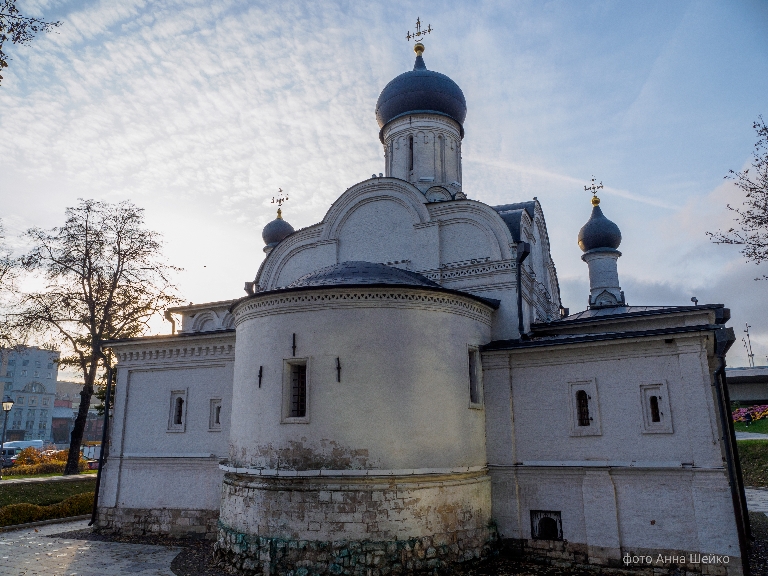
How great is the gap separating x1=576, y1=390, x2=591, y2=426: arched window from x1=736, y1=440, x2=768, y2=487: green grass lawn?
12914mm

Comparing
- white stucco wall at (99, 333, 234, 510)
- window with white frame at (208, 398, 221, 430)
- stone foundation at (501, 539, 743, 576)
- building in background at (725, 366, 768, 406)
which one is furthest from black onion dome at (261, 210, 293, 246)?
building in background at (725, 366, 768, 406)

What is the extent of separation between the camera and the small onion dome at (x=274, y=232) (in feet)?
71.2

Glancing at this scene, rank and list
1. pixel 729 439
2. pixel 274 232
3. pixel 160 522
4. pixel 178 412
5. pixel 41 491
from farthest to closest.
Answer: pixel 274 232
pixel 41 491
pixel 178 412
pixel 160 522
pixel 729 439

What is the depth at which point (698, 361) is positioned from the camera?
28.7ft

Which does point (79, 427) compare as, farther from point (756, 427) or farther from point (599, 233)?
point (756, 427)

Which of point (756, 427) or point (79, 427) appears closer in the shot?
point (79, 427)

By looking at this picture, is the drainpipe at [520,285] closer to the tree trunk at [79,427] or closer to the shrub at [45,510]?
the shrub at [45,510]

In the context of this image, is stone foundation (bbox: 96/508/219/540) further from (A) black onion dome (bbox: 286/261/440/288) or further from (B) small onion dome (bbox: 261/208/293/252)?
(B) small onion dome (bbox: 261/208/293/252)

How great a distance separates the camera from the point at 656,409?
9.07m

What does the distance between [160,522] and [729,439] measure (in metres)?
12.3

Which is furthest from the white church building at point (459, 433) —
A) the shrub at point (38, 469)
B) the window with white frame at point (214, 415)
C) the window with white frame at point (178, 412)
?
the shrub at point (38, 469)

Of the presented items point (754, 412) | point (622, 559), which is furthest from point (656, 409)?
point (754, 412)

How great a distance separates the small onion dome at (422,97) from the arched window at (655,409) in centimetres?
996

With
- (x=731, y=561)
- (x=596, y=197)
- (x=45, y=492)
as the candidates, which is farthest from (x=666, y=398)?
(x=45, y=492)
